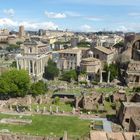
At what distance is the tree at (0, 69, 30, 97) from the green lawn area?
11.0m

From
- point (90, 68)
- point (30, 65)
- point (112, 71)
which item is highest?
point (30, 65)

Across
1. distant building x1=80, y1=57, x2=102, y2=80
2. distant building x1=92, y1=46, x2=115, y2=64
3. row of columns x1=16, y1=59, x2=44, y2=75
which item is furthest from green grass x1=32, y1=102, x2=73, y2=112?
distant building x1=92, y1=46, x2=115, y2=64

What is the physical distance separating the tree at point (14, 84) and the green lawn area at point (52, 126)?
1099cm

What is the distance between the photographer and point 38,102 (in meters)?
59.6

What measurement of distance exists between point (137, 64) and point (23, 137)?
50.5 metres

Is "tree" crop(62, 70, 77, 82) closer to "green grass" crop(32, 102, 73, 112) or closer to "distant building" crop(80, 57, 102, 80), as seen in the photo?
"distant building" crop(80, 57, 102, 80)

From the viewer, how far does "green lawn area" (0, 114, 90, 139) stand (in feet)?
142

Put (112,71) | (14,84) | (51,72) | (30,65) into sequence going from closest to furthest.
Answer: (14,84) → (112,71) → (30,65) → (51,72)

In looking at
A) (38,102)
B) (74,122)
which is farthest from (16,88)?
(74,122)

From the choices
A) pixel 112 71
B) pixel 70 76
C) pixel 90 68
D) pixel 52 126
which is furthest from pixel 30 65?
pixel 52 126

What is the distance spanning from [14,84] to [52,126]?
18.6 m

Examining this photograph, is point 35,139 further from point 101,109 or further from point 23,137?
point 101,109

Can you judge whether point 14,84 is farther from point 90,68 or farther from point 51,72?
point 90,68

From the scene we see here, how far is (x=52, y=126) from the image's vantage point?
45781mm
